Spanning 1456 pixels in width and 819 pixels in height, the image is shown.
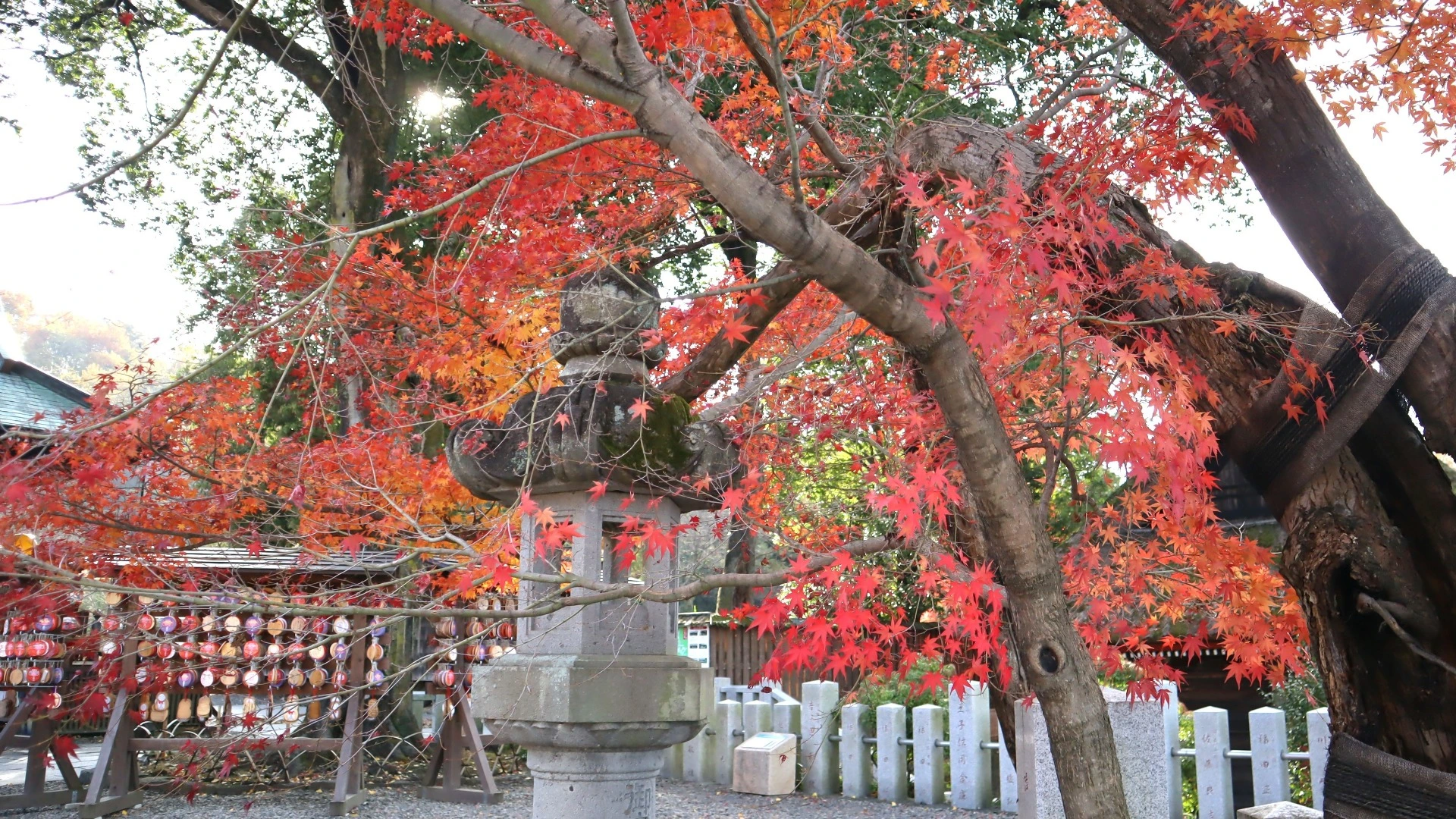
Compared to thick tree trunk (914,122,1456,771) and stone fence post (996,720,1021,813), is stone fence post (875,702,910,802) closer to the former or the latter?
stone fence post (996,720,1021,813)

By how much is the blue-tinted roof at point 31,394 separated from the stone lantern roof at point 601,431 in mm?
14393

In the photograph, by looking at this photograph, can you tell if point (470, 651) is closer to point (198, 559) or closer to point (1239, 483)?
point (198, 559)

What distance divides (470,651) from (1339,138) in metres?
7.65

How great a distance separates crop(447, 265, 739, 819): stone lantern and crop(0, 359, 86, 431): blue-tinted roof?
47.2 feet

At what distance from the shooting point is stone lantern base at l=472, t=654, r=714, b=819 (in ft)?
13.3

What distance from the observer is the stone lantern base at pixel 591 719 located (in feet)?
13.3

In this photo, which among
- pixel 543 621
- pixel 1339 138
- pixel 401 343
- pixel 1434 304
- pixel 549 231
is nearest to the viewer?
pixel 1434 304

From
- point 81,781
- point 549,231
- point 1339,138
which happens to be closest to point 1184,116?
point 1339,138

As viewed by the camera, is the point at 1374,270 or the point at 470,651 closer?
the point at 1374,270

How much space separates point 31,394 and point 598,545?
689 inches

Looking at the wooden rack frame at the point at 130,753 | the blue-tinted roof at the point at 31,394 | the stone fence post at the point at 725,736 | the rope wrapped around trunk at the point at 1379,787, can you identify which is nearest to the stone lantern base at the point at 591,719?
the rope wrapped around trunk at the point at 1379,787

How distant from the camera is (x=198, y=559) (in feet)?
26.8

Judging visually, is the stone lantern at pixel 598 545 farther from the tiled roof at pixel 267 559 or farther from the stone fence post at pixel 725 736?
the stone fence post at pixel 725 736

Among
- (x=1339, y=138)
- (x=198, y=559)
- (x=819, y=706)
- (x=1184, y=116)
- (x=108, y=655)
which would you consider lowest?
(x=819, y=706)
